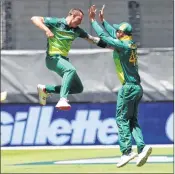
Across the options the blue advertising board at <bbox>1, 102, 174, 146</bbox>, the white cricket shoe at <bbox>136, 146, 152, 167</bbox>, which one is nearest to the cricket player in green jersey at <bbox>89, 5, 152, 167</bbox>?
the white cricket shoe at <bbox>136, 146, 152, 167</bbox>

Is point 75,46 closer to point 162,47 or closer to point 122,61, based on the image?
point 162,47

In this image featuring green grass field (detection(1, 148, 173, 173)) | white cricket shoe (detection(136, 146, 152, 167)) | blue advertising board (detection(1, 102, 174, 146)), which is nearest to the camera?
white cricket shoe (detection(136, 146, 152, 167))

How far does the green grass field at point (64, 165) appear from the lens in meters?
23.2

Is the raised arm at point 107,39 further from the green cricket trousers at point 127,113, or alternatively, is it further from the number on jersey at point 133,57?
the green cricket trousers at point 127,113

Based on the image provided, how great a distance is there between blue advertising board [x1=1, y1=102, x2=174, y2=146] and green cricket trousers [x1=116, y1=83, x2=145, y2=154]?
10580mm

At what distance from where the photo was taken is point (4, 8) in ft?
75.2

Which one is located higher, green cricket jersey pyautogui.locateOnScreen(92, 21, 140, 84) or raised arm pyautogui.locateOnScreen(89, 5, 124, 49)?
raised arm pyautogui.locateOnScreen(89, 5, 124, 49)

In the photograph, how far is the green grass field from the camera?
23234 millimetres

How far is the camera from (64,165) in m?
23.4

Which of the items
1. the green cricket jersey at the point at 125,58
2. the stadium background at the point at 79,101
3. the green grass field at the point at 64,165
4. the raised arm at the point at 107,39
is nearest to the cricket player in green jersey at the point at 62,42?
the raised arm at the point at 107,39

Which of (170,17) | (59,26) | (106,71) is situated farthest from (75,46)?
(59,26)

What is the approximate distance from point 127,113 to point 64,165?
10942 millimetres

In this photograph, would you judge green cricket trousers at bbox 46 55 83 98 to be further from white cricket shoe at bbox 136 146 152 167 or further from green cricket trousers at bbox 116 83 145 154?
white cricket shoe at bbox 136 146 152 167

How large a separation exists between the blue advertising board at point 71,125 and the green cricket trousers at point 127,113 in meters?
10.6
